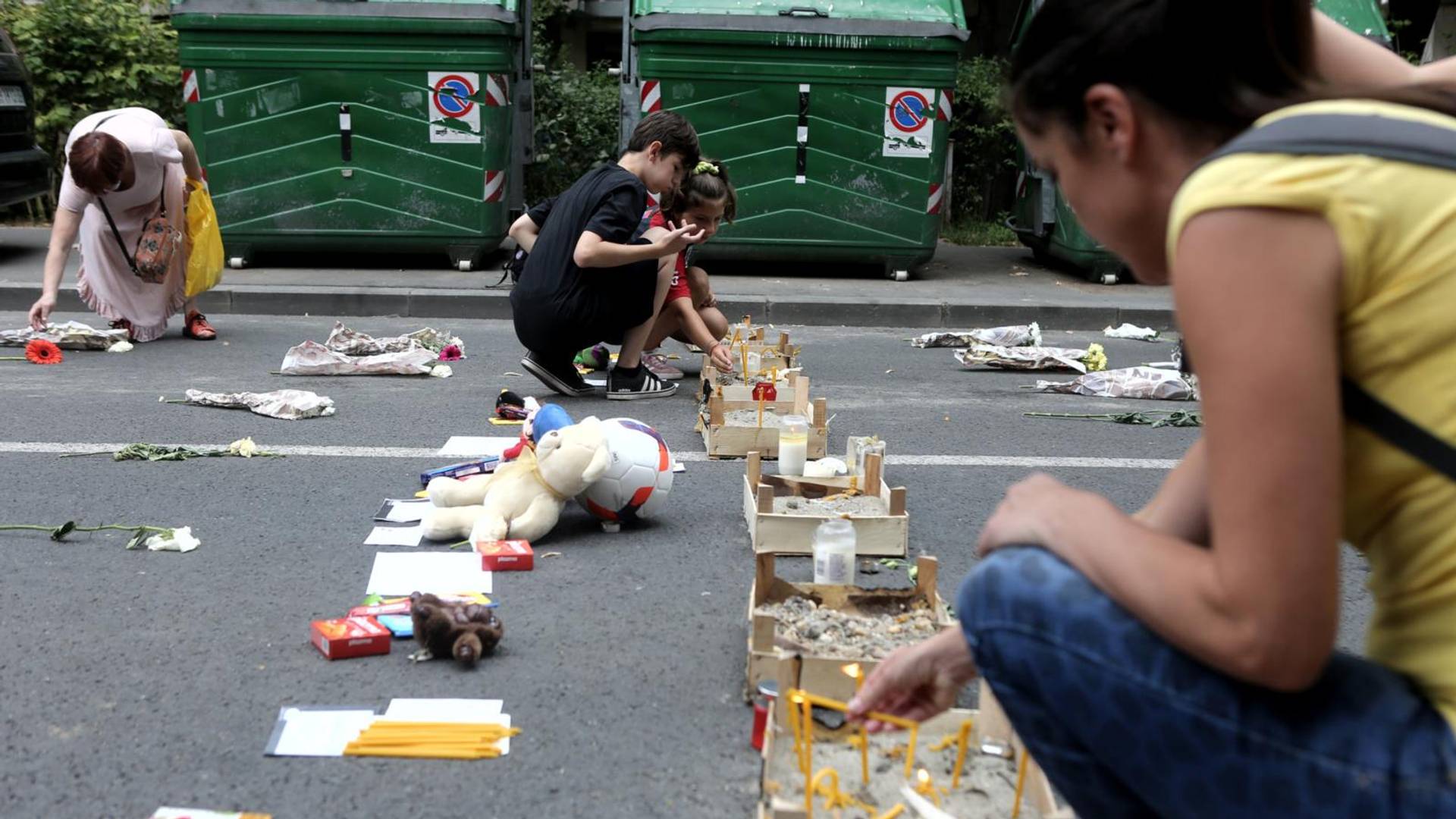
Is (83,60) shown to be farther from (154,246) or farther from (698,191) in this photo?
(698,191)

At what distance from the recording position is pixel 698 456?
16.6 ft

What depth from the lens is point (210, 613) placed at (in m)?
3.29

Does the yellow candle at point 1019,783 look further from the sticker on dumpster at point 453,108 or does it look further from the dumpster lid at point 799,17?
the sticker on dumpster at point 453,108

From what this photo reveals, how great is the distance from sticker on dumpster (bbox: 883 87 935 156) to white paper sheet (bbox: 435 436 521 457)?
221 inches

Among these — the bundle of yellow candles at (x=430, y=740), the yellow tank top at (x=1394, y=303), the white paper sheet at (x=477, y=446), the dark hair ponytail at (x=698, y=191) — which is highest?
the yellow tank top at (x=1394, y=303)

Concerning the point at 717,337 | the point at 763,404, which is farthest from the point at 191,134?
the point at 763,404

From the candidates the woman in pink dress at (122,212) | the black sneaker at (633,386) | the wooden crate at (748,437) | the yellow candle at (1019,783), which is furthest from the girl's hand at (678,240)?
the yellow candle at (1019,783)

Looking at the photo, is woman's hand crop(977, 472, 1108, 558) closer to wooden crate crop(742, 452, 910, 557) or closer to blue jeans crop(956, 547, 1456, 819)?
blue jeans crop(956, 547, 1456, 819)

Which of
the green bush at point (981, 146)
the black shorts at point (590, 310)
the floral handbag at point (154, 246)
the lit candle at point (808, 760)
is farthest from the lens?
the green bush at point (981, 146)

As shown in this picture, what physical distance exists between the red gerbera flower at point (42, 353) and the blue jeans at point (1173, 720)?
6.33 meters

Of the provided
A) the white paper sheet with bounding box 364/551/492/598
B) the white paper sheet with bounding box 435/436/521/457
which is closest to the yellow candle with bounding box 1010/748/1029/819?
the white paper sheet with bounding box 364/551/492/598

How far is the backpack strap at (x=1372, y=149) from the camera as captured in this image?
4.16 feet

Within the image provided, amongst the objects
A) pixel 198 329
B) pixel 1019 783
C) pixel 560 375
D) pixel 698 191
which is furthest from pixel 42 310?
pixel 1019 783

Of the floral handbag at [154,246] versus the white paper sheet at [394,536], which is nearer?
the white paper sheet at [394,536]
